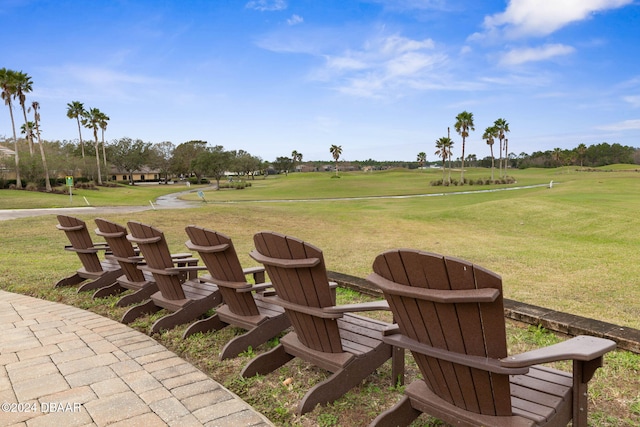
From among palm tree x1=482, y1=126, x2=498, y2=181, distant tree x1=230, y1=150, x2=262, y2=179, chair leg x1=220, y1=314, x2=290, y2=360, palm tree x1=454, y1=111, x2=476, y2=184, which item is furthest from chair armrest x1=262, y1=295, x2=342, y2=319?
distant tree x1=230, y1=150, x2=262, y2=179

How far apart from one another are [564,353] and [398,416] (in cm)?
86

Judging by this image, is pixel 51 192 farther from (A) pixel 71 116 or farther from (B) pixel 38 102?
(A) pixel 71 116

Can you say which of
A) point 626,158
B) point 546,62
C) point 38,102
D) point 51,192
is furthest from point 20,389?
point 626,158

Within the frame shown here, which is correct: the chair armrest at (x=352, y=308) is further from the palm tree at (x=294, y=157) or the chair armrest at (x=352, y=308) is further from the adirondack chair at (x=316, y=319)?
the palm tree at (x=294, y=157)

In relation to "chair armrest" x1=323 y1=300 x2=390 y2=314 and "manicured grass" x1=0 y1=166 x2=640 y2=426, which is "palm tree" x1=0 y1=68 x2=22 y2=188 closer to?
"manicured grass" x1=0 y1=166 x2=640 y2=426

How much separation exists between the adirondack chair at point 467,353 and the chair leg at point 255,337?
5.02 feet

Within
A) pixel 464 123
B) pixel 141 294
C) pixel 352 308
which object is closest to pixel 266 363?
pixel 352 308

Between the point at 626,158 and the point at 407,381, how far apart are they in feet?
477

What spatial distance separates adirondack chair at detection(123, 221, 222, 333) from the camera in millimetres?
4012

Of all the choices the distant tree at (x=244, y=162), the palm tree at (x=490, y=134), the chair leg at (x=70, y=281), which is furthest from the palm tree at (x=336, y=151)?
the chair leg at (x=70, y=281)

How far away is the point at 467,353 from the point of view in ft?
5.98

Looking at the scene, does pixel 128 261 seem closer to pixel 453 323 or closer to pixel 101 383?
pixel 101 383

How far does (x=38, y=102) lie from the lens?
A: 55062 mm

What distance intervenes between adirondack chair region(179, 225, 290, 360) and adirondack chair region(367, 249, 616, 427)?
5.05 feet
